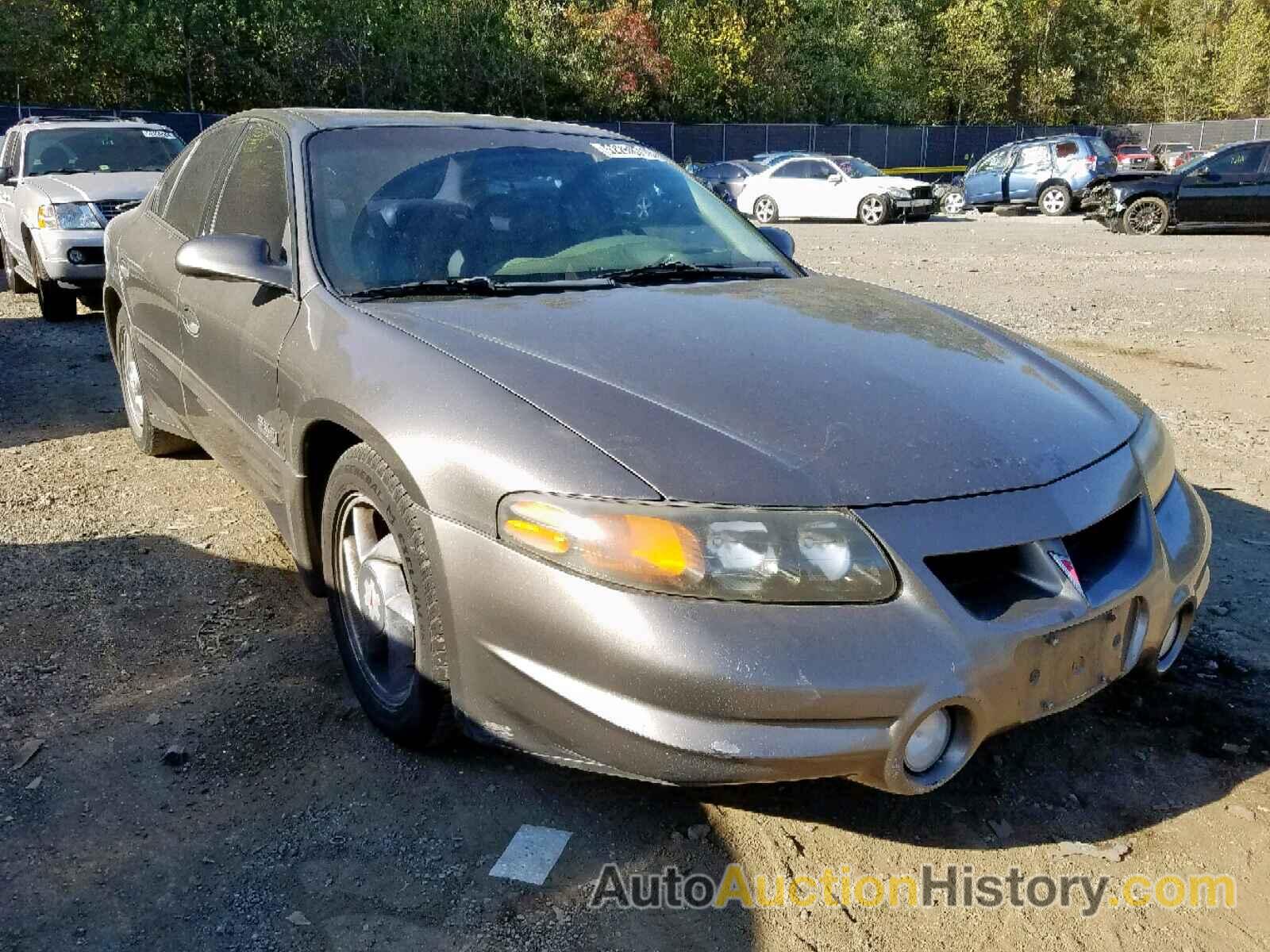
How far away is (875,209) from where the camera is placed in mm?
22719

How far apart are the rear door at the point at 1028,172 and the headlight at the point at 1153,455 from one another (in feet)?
75.5

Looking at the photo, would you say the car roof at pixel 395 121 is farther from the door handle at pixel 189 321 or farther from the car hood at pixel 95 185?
the car hood at pixel 95 185

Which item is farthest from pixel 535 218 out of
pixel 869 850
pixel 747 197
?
pixel 747 197

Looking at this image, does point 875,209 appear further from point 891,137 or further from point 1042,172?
point 891,137

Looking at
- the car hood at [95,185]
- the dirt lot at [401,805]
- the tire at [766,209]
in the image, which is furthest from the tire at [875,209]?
the dirt lot at [401,805]

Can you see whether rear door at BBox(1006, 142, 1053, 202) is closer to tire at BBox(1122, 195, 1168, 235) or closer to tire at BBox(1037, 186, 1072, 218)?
tire at BBox(1037, 186, 1072, 218)

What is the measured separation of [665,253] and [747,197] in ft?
69.1

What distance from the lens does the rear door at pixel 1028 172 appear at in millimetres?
23719

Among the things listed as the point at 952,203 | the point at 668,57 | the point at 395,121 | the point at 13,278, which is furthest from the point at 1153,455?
the point at 668,57

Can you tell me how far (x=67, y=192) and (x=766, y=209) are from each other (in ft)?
56.1

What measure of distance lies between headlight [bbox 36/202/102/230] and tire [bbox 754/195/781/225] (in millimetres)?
16773

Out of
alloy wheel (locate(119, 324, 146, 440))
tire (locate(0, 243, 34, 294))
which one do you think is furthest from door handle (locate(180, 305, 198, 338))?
tire (locate(0, 243, 34, 294))

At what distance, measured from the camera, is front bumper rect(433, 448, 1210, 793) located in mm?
2021

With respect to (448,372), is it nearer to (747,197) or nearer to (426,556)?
(426,556)
